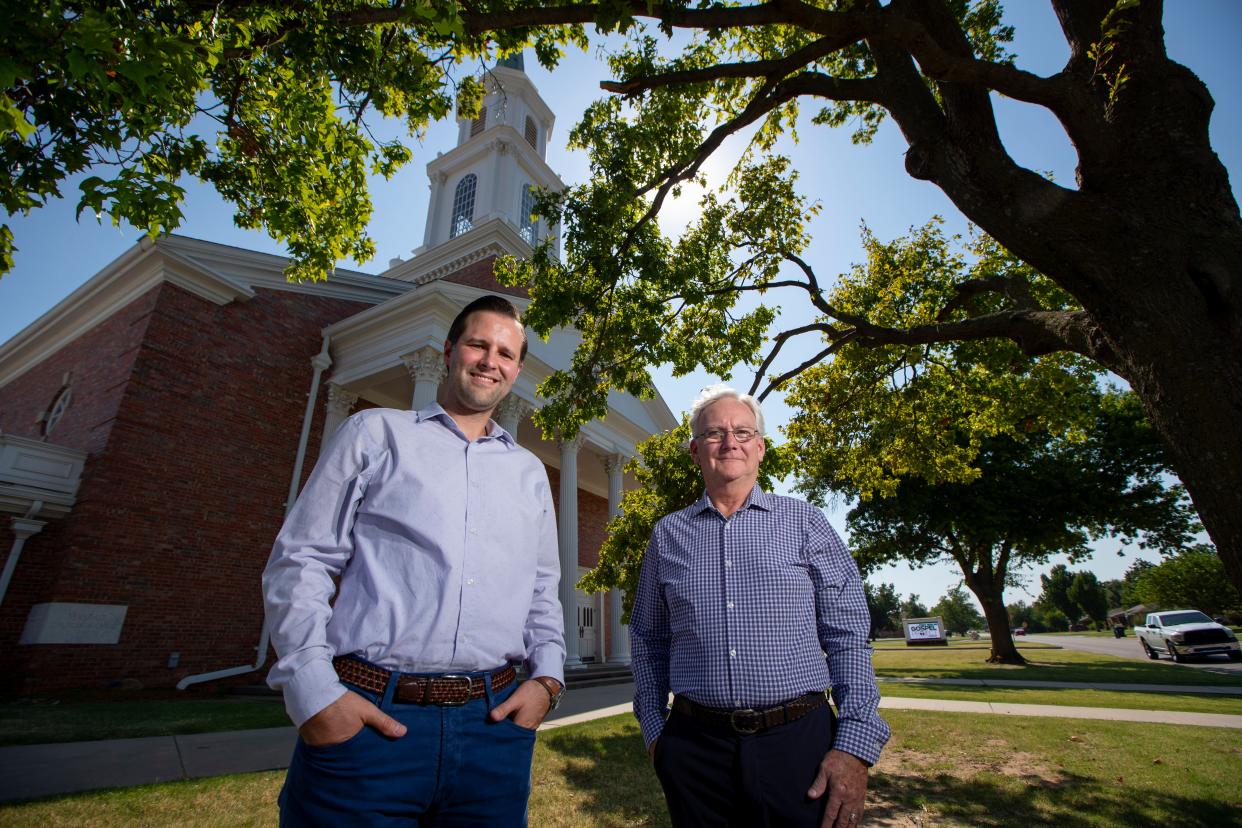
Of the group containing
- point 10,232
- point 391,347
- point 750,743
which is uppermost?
point 391,347

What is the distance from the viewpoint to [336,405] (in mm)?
14758

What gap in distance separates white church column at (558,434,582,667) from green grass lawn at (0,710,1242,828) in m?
7.65

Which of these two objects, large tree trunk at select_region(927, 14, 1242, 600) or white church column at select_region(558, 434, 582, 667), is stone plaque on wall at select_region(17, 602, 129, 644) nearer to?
white church column at select_region(558, 434, 582, 667)

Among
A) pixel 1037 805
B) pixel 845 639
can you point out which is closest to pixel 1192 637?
pixel 1037 805

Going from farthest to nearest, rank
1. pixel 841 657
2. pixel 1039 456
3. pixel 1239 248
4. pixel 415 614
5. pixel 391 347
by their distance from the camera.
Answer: pixel 1039 456, pixel 391 347, pixel 1239 248, pixel 841 657, pixel 415 614

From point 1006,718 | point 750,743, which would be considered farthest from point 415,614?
point 1006,718

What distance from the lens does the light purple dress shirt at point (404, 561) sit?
1.51m

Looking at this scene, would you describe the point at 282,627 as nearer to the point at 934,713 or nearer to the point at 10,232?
the point at 10,232

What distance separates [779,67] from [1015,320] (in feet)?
11.4

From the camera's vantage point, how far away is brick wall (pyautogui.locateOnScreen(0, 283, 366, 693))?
1048 centimetres

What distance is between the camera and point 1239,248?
3566 mm

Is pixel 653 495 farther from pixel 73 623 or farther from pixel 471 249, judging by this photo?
pixel 471 249

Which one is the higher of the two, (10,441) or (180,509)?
(10,441)

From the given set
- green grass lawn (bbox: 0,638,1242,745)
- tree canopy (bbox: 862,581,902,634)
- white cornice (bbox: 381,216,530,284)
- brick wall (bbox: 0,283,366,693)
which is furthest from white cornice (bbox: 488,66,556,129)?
tree canopy (bbox: 862,581,902,634)
